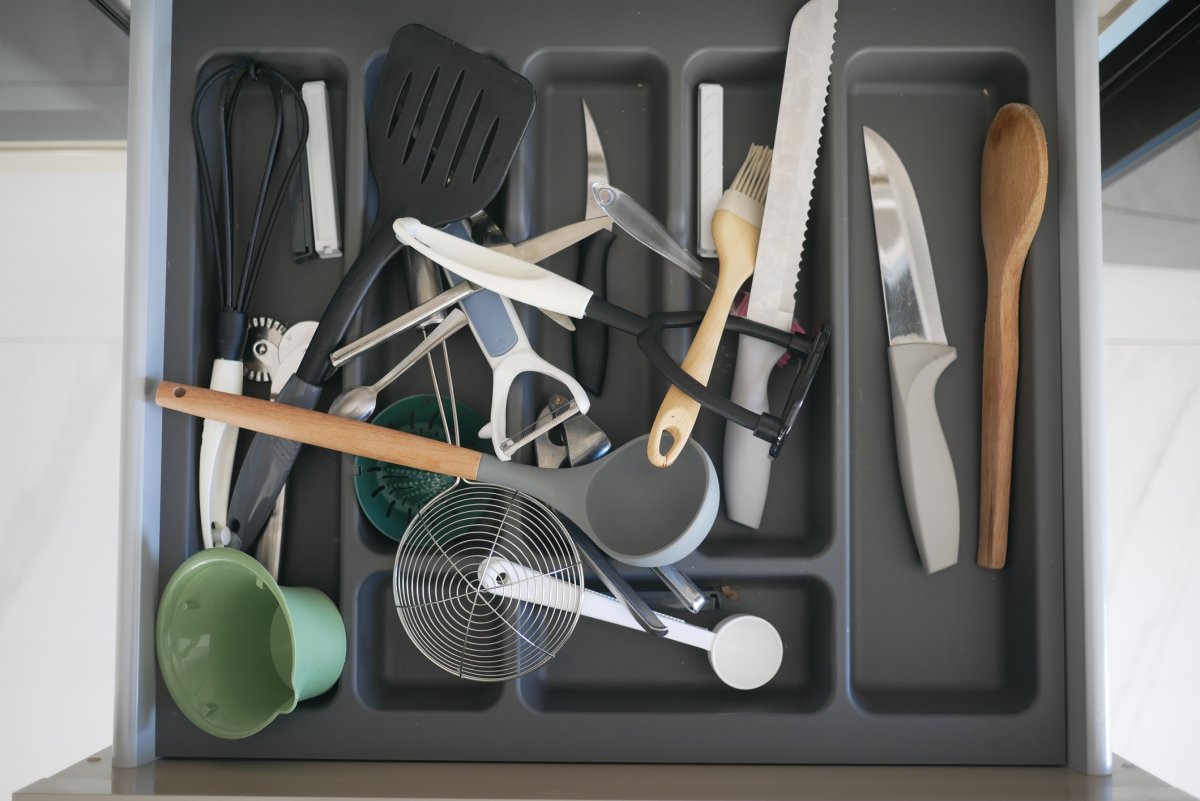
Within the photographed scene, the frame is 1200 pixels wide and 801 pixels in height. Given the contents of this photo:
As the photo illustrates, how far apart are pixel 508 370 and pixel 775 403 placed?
289mm

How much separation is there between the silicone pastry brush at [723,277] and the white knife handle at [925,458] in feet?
0.60

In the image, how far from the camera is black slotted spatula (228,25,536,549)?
85 cm

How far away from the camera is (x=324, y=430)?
2.66 ft

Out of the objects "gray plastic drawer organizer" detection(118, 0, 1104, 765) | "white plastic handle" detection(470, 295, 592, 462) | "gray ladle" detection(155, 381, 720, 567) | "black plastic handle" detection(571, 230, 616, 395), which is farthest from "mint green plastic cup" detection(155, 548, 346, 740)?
"black plastic handle" detection(571, 230, 616, 395)

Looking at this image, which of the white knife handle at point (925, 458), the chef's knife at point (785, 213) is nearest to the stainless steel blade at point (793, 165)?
the chef's knife at point (785, 213)

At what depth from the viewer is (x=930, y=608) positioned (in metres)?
0.88

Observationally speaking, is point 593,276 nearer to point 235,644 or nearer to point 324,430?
point 324,430

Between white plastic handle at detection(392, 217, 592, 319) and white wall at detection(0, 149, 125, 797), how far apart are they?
61cm

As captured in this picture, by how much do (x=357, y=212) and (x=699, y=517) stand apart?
469 mm

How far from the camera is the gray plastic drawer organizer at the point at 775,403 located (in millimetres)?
824

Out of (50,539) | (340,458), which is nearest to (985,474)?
(340,458)

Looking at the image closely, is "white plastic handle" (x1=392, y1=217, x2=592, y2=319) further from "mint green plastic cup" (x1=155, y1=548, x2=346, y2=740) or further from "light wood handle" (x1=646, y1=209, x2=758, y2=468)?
"mint green plastic cup" (x1=155, y1=548, x2=346, y2=740)

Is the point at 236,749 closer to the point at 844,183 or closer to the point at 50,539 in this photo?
the point at 50,539

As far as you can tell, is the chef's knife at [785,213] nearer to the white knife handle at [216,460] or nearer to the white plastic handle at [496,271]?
the white plastic handle at [496,271]
